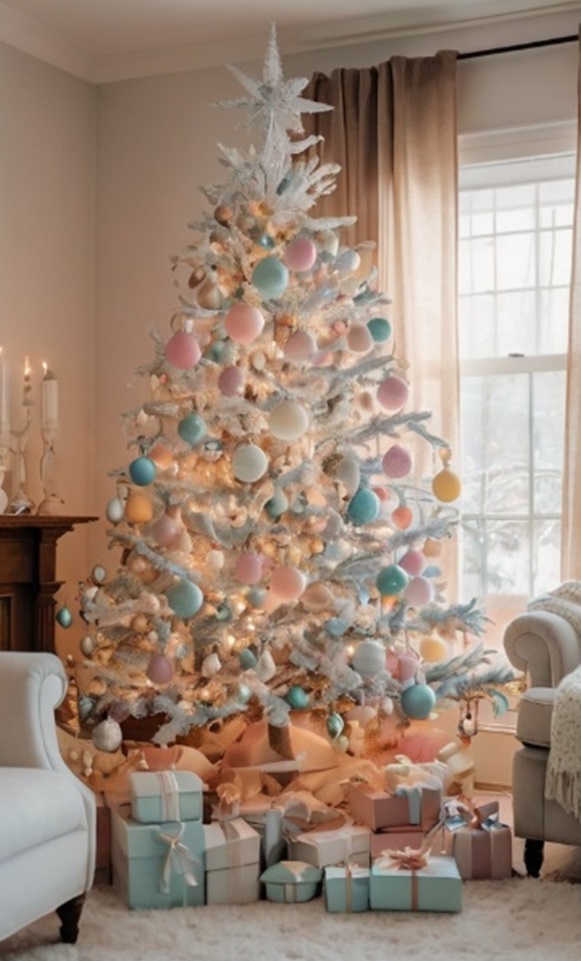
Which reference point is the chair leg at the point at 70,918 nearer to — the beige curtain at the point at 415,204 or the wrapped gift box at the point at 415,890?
the wrapped gift box at the point at 415,890

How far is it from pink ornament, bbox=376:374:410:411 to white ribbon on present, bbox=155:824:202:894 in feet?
4.85

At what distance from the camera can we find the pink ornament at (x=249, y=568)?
3.82 m

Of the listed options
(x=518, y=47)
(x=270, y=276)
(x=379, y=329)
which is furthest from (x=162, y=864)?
(x=518, y=47)

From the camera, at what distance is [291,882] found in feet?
11.2

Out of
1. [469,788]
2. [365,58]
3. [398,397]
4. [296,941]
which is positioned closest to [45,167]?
[365,58]

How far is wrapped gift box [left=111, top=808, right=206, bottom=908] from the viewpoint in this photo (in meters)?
3.34

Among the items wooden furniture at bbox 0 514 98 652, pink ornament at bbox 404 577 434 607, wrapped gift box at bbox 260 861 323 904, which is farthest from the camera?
wooden furniture at bbox 0 514 98 652

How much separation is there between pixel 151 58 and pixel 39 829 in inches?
135

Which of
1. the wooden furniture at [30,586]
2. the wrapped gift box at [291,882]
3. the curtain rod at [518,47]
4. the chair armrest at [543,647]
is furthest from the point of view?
the curtain rod at [518,47]

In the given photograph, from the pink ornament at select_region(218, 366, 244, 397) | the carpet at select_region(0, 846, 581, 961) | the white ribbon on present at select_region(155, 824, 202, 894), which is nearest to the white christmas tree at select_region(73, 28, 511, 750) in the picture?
the pink ornament at select_region(218, 366, 244, 397)

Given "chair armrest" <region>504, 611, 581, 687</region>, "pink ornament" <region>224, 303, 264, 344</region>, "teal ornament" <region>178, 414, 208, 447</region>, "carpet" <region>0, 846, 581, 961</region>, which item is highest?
"pink ornament" <region>224, 303, 264, 344</region>

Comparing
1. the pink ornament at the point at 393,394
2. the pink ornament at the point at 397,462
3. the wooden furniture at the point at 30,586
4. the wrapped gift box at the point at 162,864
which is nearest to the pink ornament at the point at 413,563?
the pink ornament at the point at 397,462

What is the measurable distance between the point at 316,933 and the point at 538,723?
0.88 meters

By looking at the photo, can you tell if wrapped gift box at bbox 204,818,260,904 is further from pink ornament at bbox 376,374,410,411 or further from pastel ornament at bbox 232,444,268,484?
pink ornament at bbox 376,374,410,411
